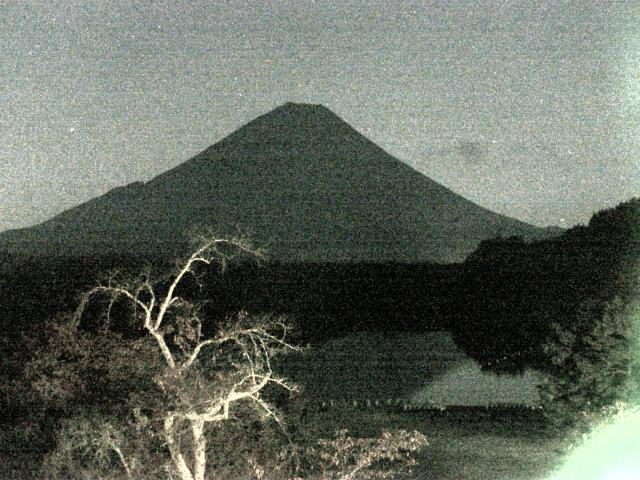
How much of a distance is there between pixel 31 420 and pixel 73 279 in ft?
57.9

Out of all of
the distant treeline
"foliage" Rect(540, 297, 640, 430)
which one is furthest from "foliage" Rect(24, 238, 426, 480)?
the distant treeline

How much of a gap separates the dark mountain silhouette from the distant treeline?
6591cm

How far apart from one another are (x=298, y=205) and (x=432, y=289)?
100 metres

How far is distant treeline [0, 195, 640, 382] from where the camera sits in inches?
783

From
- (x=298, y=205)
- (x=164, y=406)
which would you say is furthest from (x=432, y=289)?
(x=298, y=205)

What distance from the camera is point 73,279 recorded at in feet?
78.0

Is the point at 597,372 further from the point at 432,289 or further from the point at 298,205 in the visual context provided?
the point at 298,205

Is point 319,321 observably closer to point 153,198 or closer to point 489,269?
point 489,269

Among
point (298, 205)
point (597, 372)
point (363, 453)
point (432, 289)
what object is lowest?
point (432, 289)

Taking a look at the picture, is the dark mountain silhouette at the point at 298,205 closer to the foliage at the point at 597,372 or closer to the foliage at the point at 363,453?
the foliage at the point at 597,372

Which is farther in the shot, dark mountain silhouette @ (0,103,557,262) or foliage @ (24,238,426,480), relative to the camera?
dark mountain silhouette @ (0,103,557,262)

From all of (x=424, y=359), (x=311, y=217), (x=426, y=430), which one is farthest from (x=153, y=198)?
(x=426, y=430)

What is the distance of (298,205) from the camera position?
135 meters

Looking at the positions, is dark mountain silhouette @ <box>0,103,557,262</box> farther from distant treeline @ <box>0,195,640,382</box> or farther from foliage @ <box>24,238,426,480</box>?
foliage @ <box>24,238,426,480</box>
